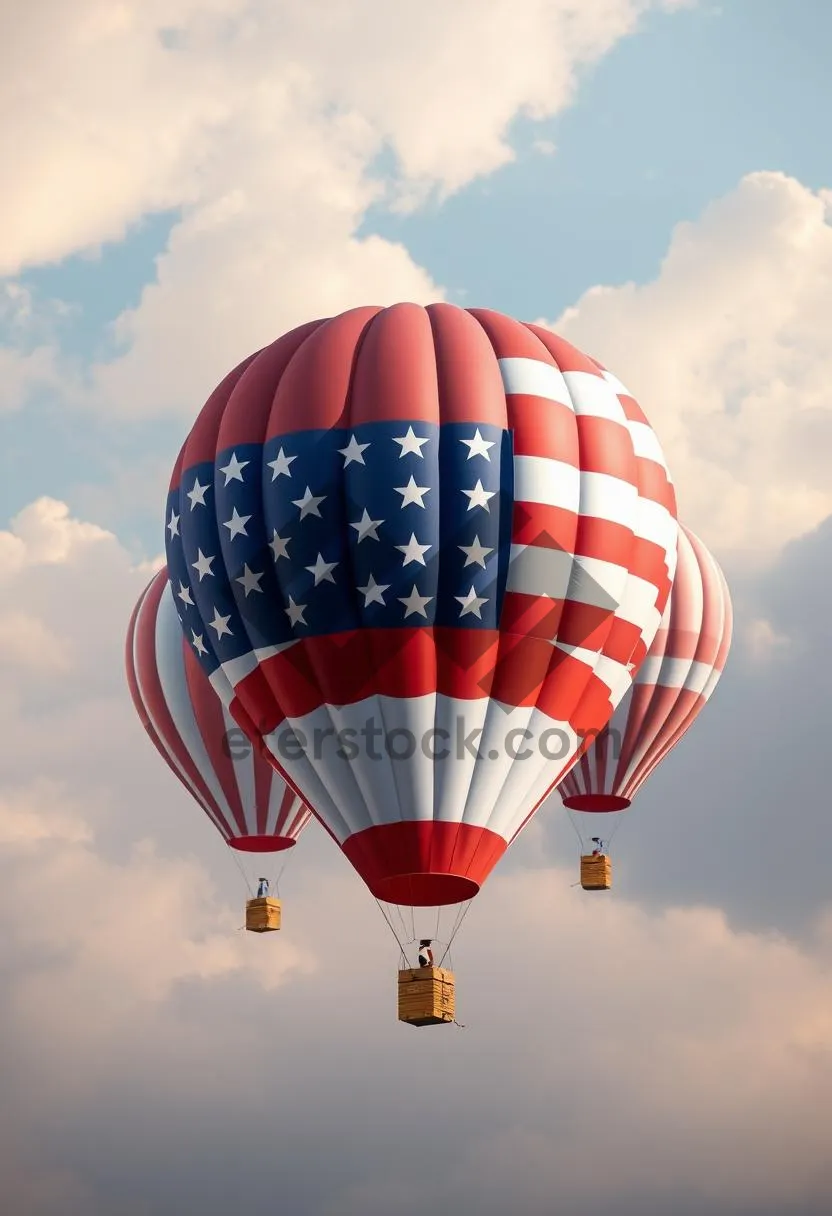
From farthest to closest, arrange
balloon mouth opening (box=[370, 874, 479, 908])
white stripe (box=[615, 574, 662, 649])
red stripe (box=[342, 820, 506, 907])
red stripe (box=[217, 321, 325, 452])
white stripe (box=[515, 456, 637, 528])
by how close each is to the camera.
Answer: white stripe (box=[615, 574, 662, 649]) → red stripe (box=[217, 321, 325, 452]) → white stripe (box=[515, 456, 637, 528]) → balloon mouth opening (box=[370, 874, 479, 908]) → red stripe (box=[342, 820, 506, 907])

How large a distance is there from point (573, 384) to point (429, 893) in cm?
717

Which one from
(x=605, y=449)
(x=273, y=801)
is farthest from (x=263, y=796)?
(x=605, y=449)

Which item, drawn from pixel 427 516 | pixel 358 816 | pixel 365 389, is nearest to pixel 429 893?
pixel 358 816

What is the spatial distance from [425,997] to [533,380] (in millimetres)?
8250

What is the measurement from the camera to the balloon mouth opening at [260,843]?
40.1 meters

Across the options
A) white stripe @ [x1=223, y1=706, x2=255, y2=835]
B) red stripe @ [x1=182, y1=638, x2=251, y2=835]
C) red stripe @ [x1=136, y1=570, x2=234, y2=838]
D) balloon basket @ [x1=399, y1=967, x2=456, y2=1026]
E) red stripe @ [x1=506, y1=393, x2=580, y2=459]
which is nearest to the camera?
balloon basket @ [x1=399, y1=967, x2=456, y2=1026]

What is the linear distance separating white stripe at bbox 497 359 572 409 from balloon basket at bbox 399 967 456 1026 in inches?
302

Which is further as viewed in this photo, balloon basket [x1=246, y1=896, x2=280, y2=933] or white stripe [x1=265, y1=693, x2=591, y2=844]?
balloon basket [x1=246, y1=896, x2=280, y2=933]

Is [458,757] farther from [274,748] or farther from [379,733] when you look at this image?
[274,748]

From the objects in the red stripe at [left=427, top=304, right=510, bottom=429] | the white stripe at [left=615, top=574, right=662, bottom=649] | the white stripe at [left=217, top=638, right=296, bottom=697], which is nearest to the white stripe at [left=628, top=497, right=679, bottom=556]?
the white stripe at [left=615, top=574, right=662, bottom=649]

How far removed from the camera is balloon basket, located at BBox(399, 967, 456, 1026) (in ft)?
88.8

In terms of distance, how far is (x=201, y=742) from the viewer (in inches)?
1545

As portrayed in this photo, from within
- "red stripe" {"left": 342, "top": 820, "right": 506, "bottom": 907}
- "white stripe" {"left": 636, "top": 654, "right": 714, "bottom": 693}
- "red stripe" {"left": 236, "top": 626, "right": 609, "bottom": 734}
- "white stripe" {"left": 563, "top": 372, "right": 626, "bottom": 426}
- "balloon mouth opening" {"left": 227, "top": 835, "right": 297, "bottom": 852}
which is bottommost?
"red stripe" {"left": 342, "top": 820, "right": 506, "bottom": 907}

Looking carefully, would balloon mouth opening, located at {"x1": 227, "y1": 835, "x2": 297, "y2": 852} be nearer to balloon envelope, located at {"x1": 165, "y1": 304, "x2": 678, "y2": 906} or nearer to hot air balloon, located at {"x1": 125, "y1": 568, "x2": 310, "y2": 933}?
hot air balloon, located at {"x1": 125, "y1": 568, "x2": 310, "y2": 933}
